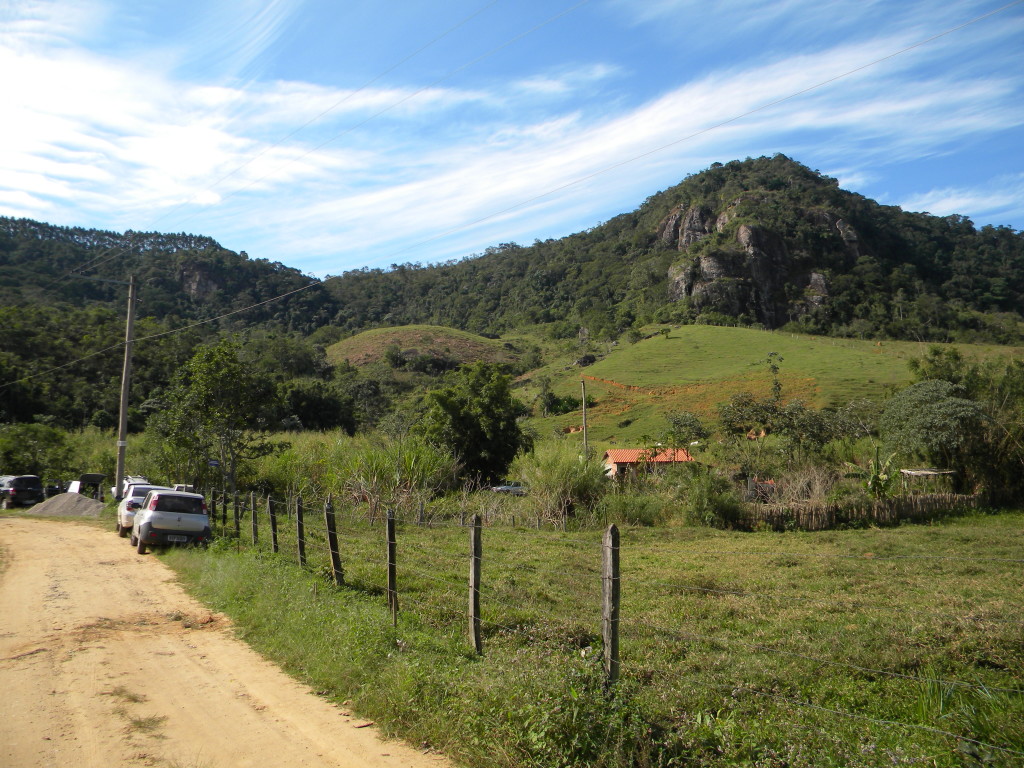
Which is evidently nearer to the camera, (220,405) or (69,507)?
(220,405)

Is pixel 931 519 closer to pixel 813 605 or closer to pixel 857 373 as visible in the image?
pixel 813 605

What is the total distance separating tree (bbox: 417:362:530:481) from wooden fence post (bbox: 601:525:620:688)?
2266 centimetres

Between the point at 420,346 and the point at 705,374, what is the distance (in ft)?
141

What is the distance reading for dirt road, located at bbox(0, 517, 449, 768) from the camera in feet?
17.5

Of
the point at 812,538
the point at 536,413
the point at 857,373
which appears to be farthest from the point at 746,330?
the point at 812,538

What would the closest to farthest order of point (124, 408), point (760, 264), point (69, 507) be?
1. point (124, 408)
2. point (69, 507)
3. point (760, 264)

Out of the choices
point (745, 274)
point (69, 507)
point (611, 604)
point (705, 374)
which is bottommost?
point (69, 507)

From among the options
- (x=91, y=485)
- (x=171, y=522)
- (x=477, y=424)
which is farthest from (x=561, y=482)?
(x=91, y=485)

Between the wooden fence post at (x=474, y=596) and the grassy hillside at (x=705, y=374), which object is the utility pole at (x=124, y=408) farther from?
the grassy hillside at (x=705, y=374)

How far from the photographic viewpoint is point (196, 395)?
75.2 feet

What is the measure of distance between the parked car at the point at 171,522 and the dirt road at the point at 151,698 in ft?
16.1

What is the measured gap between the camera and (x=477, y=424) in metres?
29.0

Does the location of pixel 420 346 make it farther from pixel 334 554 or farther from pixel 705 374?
pixel 334 554

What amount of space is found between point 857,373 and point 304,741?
60.4 meters
